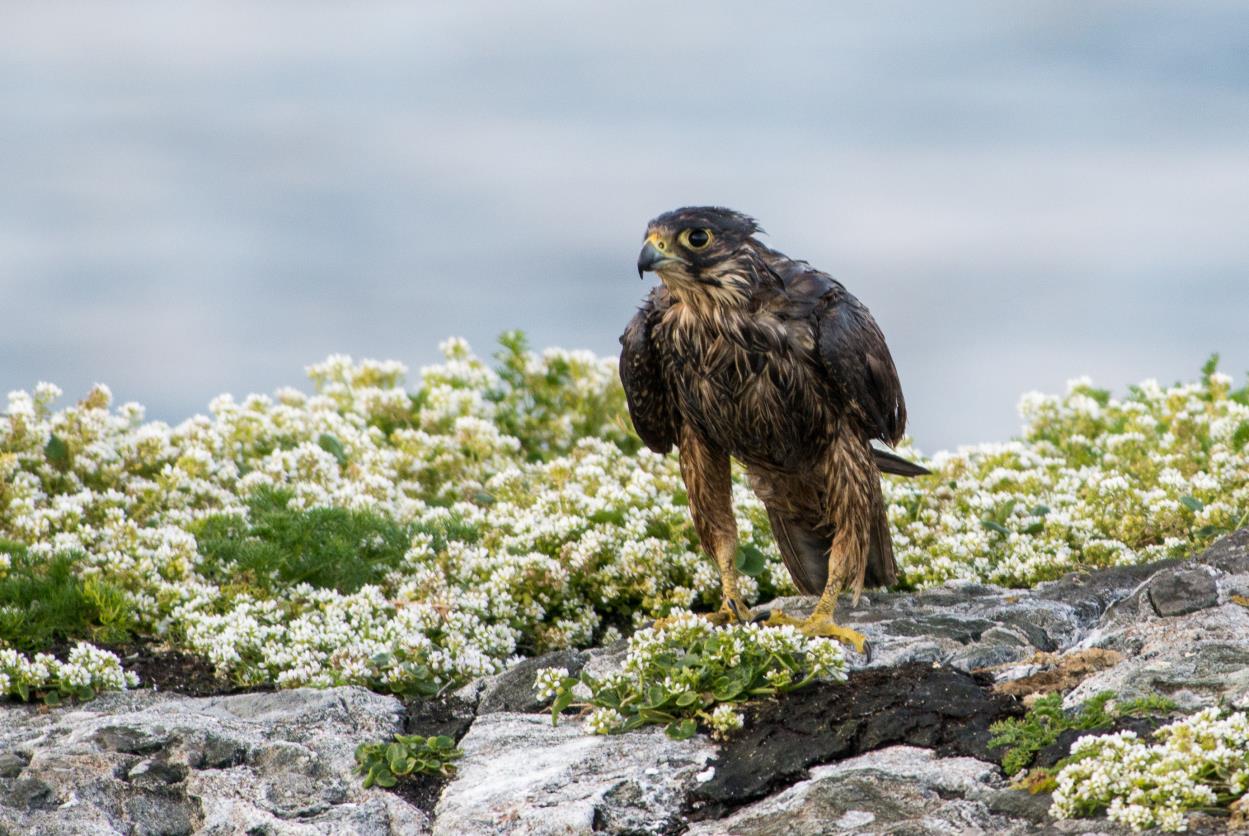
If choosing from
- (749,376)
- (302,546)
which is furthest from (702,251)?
(302,546)

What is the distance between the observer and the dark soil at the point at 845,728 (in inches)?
197

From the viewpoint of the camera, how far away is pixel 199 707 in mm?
6695

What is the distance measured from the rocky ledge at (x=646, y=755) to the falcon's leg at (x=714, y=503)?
1.13m

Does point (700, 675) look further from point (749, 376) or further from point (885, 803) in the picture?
point (749, 376)

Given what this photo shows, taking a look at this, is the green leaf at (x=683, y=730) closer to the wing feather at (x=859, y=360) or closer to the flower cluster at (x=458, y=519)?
the flower cluster at (x=458, y=519)

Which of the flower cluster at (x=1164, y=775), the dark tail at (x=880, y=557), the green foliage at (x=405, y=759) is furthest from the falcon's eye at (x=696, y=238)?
the flower cluster at (x=1164, y=775)

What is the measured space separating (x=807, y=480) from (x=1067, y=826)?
319 cm

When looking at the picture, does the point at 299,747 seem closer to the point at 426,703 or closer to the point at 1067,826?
the point at 426,703

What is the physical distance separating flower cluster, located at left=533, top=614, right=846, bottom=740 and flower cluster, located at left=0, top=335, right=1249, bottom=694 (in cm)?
143

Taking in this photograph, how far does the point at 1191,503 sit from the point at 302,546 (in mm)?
5603

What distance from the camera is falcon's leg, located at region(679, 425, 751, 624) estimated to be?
290 inches

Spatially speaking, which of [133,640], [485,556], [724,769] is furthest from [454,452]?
[724,769]

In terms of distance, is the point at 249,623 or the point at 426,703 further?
the point at 249,623

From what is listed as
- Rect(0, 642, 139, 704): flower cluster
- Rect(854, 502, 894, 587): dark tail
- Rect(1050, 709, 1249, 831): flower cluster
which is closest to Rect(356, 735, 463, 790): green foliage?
Rect(0, 642, 139, 704): flower cluster
